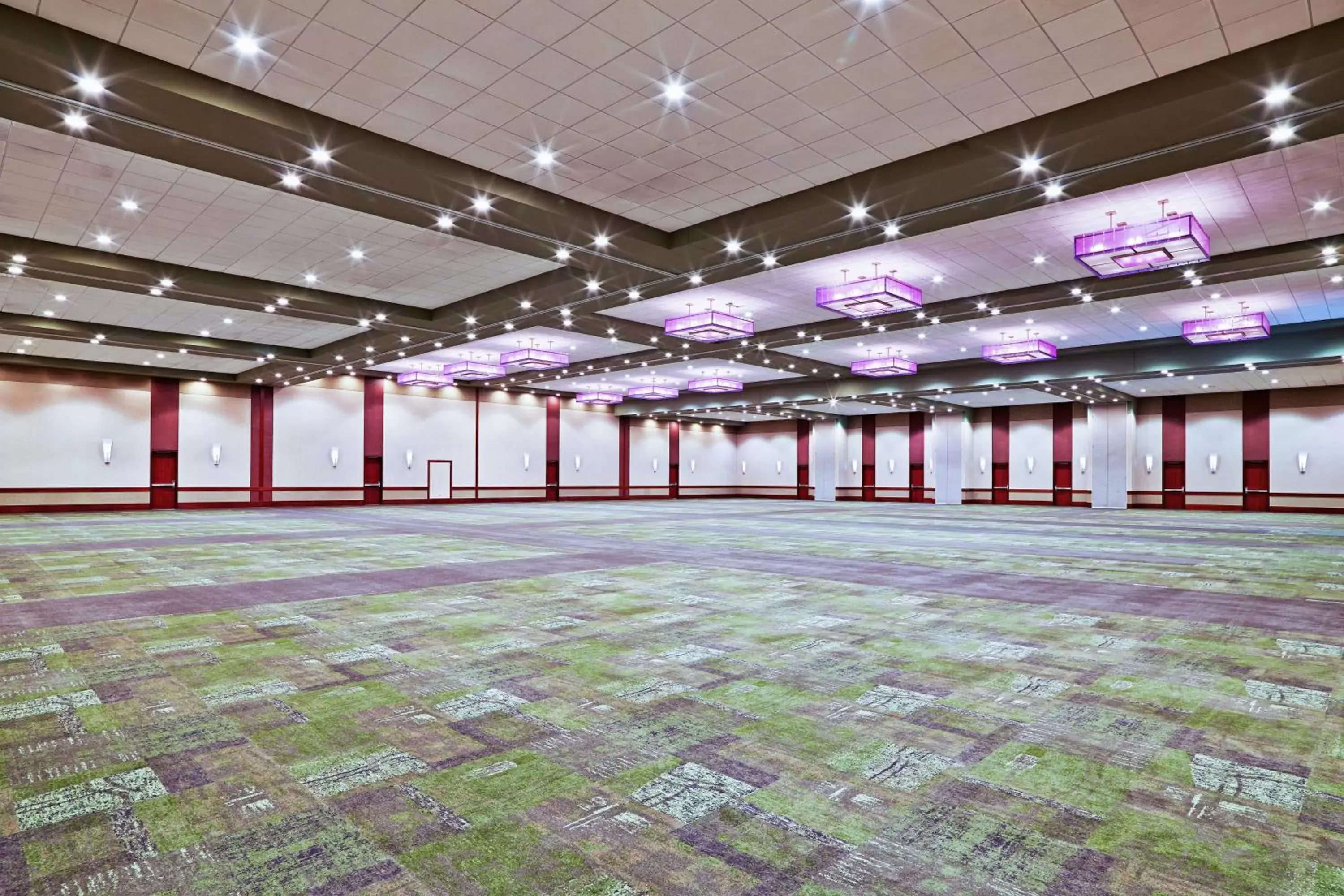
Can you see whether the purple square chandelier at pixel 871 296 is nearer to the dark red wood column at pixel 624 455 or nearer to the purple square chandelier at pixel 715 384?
the purple square chandelier at pixel 715 384

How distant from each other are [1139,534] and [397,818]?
2001 centimetres

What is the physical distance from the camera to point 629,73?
7.85 meters

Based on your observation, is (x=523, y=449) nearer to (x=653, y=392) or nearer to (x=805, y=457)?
(x=653, y=392)

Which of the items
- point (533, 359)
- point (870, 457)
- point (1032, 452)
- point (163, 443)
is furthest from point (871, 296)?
point (870, 457)

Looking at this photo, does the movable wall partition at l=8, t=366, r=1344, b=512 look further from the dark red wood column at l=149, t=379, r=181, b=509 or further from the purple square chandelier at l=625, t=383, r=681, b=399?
the purple square chandelier at l=625, t=383, r=681, b=399

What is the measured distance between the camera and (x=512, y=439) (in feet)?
120

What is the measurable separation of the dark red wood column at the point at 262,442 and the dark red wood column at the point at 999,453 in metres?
34.6

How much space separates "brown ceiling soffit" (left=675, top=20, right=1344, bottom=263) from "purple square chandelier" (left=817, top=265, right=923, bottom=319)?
A: 2.47 meters

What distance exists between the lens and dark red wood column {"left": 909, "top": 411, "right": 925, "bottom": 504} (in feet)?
138

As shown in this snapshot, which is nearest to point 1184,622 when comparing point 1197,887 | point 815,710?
point 815,710

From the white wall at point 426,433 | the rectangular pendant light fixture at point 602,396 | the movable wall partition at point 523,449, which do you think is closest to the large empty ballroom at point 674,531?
the movable wall partition at point 523,449

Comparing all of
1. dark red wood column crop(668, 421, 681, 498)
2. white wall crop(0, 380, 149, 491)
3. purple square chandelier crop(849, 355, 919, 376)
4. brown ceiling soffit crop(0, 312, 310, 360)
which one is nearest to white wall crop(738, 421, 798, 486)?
dark red wood column crop(668, 421, 681, 498)

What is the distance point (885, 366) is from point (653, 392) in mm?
10838

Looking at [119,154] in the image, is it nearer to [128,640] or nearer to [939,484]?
[128,640]
